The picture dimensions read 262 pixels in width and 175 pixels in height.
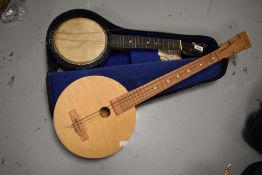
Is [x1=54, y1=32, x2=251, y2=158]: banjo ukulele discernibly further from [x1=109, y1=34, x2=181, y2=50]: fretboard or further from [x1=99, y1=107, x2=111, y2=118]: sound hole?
[x1=109, y1=34, x2=181, y2=50]: fretboard

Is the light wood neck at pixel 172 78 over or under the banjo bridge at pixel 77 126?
over

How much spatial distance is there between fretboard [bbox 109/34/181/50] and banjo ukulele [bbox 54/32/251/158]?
0.14m

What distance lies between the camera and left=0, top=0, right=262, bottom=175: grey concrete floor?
1.18 meters

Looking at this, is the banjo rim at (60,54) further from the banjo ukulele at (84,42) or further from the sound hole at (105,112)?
the sound hole at (105,112)

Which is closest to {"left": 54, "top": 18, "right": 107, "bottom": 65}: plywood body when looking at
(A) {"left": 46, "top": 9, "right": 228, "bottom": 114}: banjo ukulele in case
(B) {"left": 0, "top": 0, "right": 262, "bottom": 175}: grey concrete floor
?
(A) {"left": 46, "top": 9, "right": 228, "bottom": 114}: banjo ukulele in case

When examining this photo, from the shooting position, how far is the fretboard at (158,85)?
111 cm

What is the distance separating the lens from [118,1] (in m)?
1.33

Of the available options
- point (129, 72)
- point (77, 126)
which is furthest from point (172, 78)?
point (77, 126)

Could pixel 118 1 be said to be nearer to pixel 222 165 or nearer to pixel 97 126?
pixel 97 126

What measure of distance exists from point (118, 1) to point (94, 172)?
74 cm

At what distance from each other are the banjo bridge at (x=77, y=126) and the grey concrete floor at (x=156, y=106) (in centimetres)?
16

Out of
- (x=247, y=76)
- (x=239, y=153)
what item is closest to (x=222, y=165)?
(x=239, y=153)

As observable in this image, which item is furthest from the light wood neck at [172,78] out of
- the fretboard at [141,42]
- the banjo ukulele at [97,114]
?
the fretboard at [141,42]

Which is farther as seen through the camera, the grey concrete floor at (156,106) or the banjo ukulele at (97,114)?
the grey concrete floor at (156,106)
